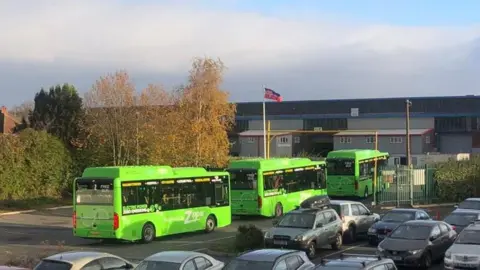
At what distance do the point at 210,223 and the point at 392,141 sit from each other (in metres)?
57.5

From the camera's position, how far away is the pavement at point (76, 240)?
78.7ft

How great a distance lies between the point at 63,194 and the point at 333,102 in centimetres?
5658

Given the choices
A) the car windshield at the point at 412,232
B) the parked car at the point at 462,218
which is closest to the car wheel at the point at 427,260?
the car windshield at the point at 412,232

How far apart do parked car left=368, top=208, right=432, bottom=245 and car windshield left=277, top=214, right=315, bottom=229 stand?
134 inches

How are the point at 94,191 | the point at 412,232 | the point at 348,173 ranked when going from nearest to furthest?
the point at 412,232, the point at 94,191, the point at 348,173

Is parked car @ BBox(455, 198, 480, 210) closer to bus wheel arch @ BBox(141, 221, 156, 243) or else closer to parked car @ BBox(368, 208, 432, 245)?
parked car @ BBox(368, 208, 432, 245)

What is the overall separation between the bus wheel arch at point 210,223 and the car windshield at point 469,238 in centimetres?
1334

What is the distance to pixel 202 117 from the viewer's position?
49031 mm

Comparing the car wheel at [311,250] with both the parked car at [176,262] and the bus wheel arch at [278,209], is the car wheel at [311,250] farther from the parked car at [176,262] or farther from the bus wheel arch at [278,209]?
the bus wheel arch at [278,209]

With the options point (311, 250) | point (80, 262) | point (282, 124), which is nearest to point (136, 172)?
point (311, 250)

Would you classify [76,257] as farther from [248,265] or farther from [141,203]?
[141,203]

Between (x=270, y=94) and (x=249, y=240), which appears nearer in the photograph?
(x=249, y=240)

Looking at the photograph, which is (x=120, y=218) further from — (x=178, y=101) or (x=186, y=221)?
(x=178, y=101)

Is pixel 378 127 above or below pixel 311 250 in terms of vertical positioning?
above
